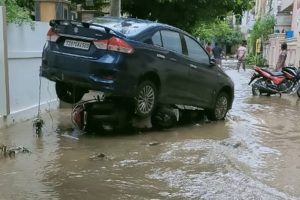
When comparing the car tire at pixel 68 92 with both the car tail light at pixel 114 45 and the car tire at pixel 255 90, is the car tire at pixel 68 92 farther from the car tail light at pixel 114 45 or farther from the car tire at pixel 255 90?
the car tire at pixel 255 90

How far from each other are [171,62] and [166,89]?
481 millimetres

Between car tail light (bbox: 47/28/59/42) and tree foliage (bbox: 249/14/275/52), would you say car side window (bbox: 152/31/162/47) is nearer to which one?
car tail light (bbox: 47/28/59/42)

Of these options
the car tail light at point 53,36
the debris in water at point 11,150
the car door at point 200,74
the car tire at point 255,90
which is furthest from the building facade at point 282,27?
the debris in water at point 11,150

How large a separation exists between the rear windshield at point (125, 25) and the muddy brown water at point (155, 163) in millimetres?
1755

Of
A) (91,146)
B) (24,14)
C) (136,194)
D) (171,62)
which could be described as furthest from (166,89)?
(136,194)

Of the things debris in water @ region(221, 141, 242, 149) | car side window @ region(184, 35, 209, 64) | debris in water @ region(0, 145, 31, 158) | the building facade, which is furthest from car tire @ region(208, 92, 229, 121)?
the building facade

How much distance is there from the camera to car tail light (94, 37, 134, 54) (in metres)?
7.61

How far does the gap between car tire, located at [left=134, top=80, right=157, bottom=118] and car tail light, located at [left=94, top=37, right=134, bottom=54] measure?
716 mm

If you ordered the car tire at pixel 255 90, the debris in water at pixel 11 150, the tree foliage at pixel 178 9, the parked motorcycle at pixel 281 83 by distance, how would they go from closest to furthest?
1. the debris in water at pixel 11 150
2. the parked motorcycle at pixel 281 83
3. the car tire at pixel 255 90
4. the tree foliage at pixel 178 9

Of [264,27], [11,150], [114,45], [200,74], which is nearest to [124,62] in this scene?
[114,45]

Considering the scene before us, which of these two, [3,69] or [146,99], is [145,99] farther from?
[3,69]

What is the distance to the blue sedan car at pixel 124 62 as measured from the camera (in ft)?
25.1

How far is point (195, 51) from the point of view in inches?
383

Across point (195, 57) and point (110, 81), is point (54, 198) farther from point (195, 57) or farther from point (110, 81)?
point (195, 57)
